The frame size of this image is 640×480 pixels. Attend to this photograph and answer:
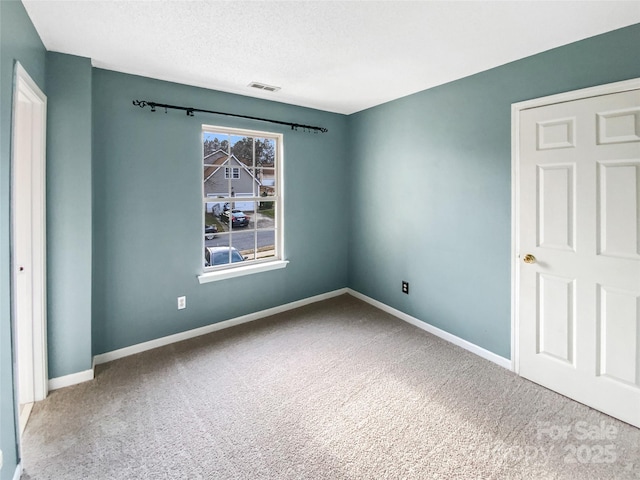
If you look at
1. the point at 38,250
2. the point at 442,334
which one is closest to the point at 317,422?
the point at 442,334

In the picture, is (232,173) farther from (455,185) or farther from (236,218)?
(455,185)

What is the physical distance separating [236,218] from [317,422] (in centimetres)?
216

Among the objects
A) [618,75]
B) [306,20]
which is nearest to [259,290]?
[306,20]

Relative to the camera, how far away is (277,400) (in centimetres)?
226

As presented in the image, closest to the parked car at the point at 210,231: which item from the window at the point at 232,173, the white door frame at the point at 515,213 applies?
the window at the point at 232,173

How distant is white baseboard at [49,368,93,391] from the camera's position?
2.37 meters

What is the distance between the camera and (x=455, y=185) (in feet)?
9.85

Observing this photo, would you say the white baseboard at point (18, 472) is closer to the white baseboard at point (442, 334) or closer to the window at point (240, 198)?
the window at point (240, 198)

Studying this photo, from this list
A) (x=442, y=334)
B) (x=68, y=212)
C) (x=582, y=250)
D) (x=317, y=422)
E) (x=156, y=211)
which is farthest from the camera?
(x=442, y=334)

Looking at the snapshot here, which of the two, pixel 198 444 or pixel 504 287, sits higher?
pixel 504 287

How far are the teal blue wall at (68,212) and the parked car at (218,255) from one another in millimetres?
1068

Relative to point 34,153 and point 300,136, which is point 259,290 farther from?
point 34,153

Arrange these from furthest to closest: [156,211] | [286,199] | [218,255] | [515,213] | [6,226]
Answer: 1. [286,199]
2. [218,255]
3. [156,211]
4. [515,213]
5. [6,226]

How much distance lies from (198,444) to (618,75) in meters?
3.31
